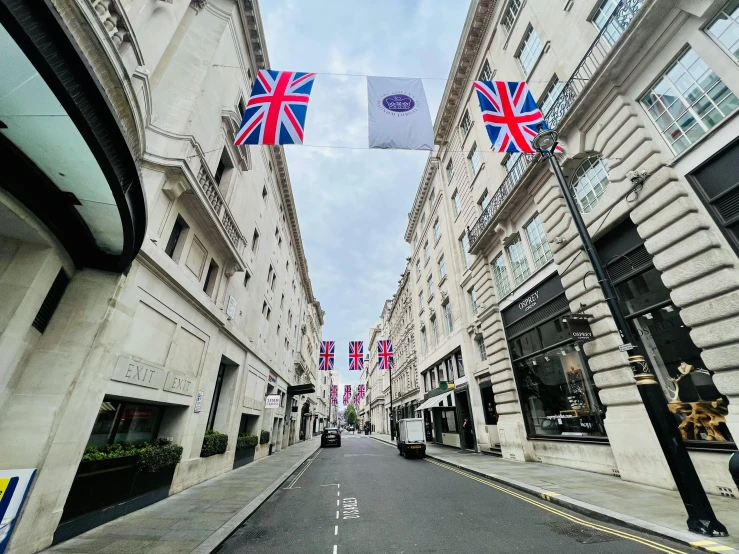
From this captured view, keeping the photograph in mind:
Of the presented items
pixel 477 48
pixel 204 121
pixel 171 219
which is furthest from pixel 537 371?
pixel 477 48

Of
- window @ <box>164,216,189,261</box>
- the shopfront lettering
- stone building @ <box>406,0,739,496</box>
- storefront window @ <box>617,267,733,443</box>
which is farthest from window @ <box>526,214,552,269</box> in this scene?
window @ <box>164,216,189,261</box>

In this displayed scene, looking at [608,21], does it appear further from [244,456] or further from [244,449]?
[244,456]

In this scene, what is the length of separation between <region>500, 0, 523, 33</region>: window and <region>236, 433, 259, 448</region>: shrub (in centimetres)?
2644

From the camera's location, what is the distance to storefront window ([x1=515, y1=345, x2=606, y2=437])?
11711mm

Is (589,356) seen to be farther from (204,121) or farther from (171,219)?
(204,121)

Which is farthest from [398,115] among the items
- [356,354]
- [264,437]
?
[356,354]

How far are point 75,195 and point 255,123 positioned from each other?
19.3ft

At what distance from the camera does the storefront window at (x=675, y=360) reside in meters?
7.72

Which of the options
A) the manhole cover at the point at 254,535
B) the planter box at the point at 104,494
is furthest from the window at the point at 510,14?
the planter box at the point at 104,494

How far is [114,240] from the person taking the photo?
6.39 m

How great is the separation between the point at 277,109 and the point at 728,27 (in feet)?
38.6

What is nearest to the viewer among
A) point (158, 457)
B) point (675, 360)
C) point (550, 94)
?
point (675, 360)

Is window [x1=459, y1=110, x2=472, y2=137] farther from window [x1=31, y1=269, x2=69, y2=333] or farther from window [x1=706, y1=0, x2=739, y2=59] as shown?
Result: window [x1=31, y1=269, x2=69, y2=333]

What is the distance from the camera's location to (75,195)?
16.9 ft
